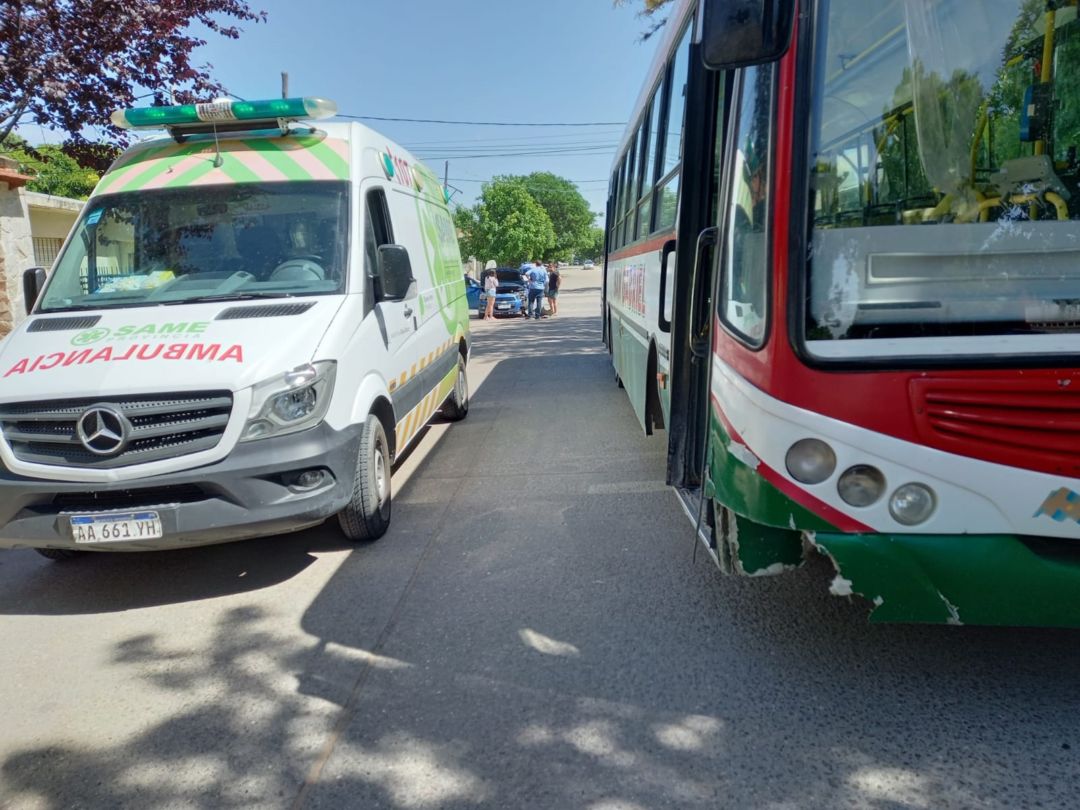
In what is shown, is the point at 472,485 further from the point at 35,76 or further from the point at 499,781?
the point at 35,76

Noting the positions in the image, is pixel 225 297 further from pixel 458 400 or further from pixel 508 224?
pixel 508 224

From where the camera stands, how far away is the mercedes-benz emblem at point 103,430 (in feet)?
12.8

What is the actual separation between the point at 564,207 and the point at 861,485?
8031cm

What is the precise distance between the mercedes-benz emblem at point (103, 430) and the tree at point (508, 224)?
42124 millimetres

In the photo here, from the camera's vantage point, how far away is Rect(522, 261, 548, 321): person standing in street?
24.1m

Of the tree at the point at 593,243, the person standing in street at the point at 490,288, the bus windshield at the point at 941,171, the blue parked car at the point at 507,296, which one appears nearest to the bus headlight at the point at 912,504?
the bus windshield at the point at 941,171

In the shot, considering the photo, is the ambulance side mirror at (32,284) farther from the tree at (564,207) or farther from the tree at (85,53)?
the tree at (564,207)

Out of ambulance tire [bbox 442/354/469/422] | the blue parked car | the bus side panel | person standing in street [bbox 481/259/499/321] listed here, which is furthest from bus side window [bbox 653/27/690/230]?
the blue parked car

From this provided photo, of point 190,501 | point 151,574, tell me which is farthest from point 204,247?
point 151,574

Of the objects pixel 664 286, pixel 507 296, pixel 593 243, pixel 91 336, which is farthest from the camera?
pixel 593 243

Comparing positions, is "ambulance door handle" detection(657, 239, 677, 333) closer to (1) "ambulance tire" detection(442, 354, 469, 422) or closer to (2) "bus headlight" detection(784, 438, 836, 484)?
(2) "bus headlight" detection(784, 438, 836, 484)

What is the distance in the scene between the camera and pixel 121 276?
16.5 feet

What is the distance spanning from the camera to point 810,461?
8.82 ft

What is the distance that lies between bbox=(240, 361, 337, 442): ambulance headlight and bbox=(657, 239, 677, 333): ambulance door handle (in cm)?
192
